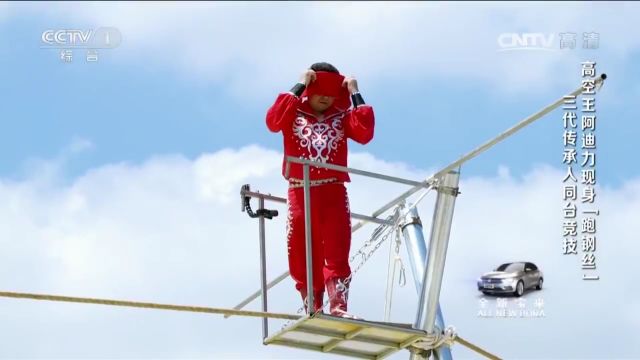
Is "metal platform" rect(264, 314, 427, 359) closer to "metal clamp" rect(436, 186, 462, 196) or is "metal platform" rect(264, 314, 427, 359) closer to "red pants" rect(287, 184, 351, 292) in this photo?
"red pants" rect(287, 184, 351, 292)

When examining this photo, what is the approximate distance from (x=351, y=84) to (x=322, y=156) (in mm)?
735

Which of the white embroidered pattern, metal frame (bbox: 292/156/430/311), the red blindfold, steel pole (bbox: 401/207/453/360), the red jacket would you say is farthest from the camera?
steel pole (bbox: 401/207/453/360)

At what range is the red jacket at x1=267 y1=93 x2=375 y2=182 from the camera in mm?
14820

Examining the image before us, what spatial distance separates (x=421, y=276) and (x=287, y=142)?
189cm

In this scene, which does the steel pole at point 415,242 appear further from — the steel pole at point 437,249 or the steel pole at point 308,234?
the steel pole at point 308,234

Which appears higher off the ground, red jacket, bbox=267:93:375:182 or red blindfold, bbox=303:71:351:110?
red blindfold, bbox=303:71:351:110

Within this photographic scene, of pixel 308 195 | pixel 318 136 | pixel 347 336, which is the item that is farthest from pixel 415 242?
pixel 308 195

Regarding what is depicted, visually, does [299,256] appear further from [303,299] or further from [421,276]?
[421,276]

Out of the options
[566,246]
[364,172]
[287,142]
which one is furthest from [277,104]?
[566,246]

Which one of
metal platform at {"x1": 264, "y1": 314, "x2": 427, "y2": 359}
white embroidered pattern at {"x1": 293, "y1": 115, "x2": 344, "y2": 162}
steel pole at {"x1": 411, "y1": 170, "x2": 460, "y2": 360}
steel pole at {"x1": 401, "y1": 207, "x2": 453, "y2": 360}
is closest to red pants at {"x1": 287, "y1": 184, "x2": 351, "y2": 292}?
white embroidered pattern at {"x1": 293, "y1": 115, "x2": 344, "y2": 162}

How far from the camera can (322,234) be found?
48.4 ft

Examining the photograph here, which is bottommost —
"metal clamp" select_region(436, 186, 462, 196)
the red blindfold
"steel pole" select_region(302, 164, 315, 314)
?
"steel pole" select_region(302, 164, 315, 314)

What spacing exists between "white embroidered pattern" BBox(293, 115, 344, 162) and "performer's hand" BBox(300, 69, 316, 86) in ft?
1.09

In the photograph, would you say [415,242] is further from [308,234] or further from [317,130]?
[308,234]
